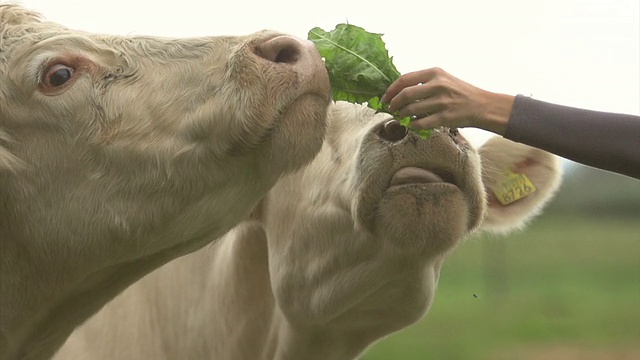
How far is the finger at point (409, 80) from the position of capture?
2.73 meters

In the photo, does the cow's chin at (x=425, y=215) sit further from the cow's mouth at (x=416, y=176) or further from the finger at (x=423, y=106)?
the finger at (x=423, y=106)

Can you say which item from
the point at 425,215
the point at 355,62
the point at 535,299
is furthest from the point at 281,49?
the point at 535,299

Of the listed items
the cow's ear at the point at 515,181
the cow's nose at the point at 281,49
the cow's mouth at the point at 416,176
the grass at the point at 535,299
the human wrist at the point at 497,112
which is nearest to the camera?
the cow's nose at the point at 281,49

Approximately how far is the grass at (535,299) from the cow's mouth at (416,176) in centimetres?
738

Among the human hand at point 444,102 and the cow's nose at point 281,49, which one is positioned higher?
the cow's nose at point 281,49

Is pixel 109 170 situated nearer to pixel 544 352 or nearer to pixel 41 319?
pixel 41 319

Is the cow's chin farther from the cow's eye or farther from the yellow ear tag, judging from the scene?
the cow's eye

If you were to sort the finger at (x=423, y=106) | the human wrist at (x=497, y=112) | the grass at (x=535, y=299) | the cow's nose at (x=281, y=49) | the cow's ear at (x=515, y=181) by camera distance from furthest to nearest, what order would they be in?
1. the grass at (x=535, y=299)
2. the cow's ear at (x=515, y=181)
3. the human wrist at (x=497, y=112)
4. the finger at (x=423, y=106)
5. the cow's nose at (x=281, y=49)

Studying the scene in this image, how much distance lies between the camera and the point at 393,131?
129 inches

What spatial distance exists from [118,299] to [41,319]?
4.11ft

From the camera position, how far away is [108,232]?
8.75 ft

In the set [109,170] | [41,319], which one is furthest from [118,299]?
[109,170]

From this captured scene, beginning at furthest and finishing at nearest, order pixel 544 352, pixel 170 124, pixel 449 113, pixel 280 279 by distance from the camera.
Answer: pixel 544 352 < pixel 280 279 < pixel 449 113 < pixel 170 124

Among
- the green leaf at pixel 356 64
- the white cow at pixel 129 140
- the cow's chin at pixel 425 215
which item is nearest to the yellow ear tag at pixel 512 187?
the cow's chin at pixel 425 215
